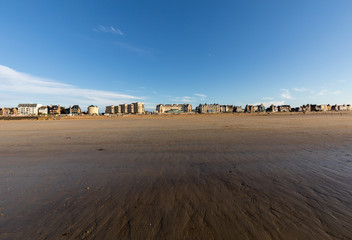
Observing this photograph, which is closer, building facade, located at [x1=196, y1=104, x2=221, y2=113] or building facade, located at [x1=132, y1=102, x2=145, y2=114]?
A: building facade, located at [x1=132, y1=102, x2=145, y2=114]

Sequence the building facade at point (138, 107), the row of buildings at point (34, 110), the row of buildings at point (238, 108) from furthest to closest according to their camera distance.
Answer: the row of buildings at point (238, 108)
the building facade at point (138, 107)
the row of buildings at point (34, 110)

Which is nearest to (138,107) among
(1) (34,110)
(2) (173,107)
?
(2) (173,107)

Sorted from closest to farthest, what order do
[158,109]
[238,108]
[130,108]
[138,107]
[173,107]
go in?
[138,107]
[130,108]
[238,108]
[158,109]
[173,107]

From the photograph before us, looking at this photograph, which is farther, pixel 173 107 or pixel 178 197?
pixel 173 107

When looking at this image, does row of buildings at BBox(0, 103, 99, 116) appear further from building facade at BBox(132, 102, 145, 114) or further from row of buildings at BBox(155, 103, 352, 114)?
row of buildings at BBox(155, 103, 352, 114)

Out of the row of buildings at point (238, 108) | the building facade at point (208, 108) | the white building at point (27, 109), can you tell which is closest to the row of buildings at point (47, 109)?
the white building at point (27, 109)

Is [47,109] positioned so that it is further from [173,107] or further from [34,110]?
[173,107]

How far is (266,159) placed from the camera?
695cm

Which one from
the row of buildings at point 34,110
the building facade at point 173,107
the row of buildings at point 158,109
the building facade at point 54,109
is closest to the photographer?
the row of buildings at point 34,110

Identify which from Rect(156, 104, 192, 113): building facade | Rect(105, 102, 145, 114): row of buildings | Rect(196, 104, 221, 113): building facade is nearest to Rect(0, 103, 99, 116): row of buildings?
Rect(105, 102, 145, 114): row of buildings

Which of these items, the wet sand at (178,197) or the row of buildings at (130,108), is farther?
the row of buildings at (130,108)

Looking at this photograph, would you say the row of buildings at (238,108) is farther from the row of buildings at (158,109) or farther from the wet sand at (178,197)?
the wet sand at (178,197)

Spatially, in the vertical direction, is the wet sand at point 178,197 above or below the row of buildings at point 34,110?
below

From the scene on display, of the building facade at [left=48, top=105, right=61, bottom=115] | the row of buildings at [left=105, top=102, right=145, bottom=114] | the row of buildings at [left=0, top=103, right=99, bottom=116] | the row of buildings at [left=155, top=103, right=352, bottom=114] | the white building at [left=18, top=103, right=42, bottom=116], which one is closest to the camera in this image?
the row of buildings at [left=0, top=103, right=99, bottom=116]
